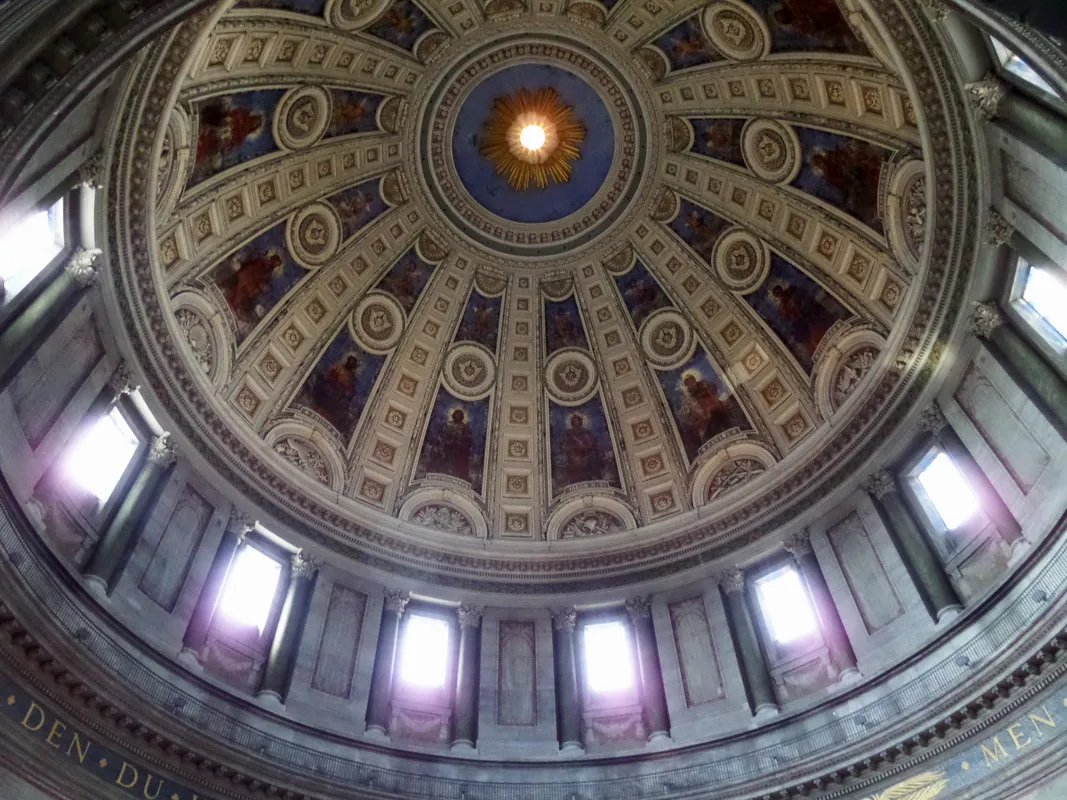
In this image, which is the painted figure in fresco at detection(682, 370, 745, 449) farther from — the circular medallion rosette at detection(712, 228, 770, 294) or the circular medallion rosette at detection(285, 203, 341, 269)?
the circular medallion rosette at detection(285, 203, 341, 269)

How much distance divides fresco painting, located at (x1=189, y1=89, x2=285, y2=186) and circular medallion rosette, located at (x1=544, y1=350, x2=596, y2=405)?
10.6 m

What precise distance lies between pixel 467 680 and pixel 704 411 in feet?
34.9

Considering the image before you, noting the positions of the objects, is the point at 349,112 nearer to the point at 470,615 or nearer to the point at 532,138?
the point at 532,138

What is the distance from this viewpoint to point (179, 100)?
19641 millimetres

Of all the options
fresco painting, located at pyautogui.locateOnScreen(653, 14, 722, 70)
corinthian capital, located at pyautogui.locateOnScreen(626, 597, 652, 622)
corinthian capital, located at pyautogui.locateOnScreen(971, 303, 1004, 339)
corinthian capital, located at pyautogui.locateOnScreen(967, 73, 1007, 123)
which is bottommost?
corinthian capital, located at pyautogui.locateOnScreen(626, 597, 652, 622)

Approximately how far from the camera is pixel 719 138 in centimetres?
2664

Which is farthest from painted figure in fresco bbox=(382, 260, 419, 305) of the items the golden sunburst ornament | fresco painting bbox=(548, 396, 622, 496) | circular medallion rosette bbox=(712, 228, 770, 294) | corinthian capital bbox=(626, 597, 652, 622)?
corinthian capital bbox=(626, 597, 652, 622)

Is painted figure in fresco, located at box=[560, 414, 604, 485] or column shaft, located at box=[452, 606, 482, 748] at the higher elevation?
painted figure in fresco, located at box=[560, 414, 604, 485]

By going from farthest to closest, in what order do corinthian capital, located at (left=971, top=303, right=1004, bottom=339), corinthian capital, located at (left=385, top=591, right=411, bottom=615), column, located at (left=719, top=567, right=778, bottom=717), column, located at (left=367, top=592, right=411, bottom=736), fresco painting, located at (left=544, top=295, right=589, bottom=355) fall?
fresco painting, located at (left=544, top=295, right=589, bottom=355) → corinthian capital, located at (left=385, top=591, right=411, bottom=615) → column, located at (left=367, top=592, right=411, bottom=736) → column, located at (left=719, top=567, right=778, bottom=717) → corinthian capital, located at (left=971, top=303, right=1004, bottom=339)

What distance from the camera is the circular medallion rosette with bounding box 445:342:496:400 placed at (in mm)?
28188

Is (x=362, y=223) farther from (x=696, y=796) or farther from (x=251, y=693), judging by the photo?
(x=696, y=796)

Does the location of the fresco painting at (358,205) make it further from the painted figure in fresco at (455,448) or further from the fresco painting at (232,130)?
the painted figure in fresco at (455,448)

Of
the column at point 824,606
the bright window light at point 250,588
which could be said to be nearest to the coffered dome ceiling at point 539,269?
the column at point 824,606

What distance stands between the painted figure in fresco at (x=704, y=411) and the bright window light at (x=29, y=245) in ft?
56.2
